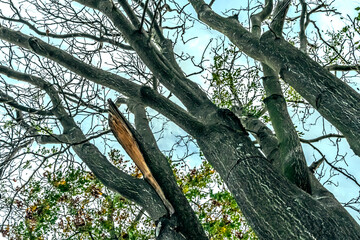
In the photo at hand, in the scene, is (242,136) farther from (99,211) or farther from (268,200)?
(99,211)

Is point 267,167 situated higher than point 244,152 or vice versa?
point 244,152

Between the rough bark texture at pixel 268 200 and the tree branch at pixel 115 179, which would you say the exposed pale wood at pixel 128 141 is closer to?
the tree branch at pixel 115 179

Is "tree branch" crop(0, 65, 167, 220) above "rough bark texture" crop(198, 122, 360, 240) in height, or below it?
above

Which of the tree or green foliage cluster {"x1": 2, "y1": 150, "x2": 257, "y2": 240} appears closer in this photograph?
the tree

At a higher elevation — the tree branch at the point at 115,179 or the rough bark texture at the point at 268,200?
the tree branch at the point at 115,179

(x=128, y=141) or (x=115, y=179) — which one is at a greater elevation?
(x=128, y=141)

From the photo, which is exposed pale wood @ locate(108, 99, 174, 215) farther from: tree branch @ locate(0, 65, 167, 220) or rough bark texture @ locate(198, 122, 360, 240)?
rough bark texture @ locate(198, 122, 360, 240)

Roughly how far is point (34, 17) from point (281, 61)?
4.83 meters

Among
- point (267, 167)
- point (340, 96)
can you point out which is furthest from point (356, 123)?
point (267, 167)

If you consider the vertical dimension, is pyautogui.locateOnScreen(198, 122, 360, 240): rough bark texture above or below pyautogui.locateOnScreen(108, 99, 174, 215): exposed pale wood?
below

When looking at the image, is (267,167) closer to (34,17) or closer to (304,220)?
(304,220)

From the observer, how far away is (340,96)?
2.55m

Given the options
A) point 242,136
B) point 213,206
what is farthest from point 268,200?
point 213,206

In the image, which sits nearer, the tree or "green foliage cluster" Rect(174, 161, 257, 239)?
the tree
